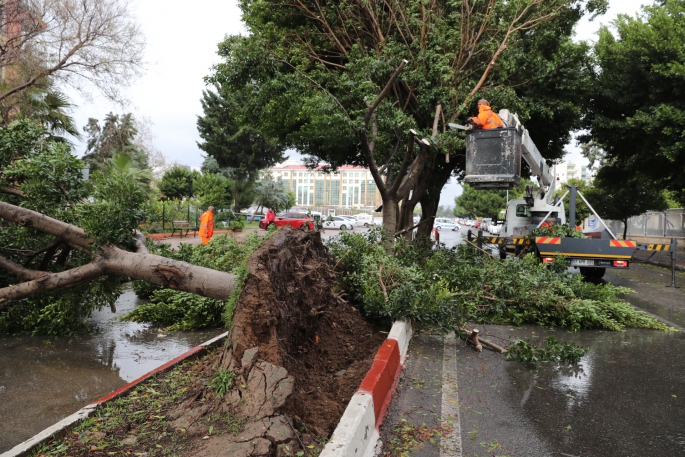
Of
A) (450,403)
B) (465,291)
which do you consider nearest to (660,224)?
(465,291)

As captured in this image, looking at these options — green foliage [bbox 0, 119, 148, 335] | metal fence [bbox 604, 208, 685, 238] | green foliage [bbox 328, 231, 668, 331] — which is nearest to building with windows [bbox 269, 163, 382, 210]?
metal fence [bbox 604, 208, 685, 238]

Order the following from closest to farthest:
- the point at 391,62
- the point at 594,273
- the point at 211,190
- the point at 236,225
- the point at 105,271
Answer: the point at 105,271
the point at 391,62
the point at 594,273
the point at 236,225
the point at 211,190

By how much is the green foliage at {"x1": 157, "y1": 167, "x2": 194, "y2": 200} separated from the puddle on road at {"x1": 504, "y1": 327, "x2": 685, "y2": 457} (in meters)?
34.9

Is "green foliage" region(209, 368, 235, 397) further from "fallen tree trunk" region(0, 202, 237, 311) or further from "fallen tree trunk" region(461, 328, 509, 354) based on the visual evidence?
"fallen tree trunk" region(461, 328, 509, 354)

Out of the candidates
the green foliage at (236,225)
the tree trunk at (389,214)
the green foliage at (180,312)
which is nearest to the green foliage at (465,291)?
the green foliage at (180,312)

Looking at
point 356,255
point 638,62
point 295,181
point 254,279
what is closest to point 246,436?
point 254,279

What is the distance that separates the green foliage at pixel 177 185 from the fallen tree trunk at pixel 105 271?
104 feet

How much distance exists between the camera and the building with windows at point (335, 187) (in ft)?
426

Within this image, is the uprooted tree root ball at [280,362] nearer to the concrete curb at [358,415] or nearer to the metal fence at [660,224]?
the concrete curb at [358,415]

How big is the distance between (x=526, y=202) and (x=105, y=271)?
11488 millimetres

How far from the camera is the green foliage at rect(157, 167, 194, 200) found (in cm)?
3688

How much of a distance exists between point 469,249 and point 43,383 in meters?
7.17

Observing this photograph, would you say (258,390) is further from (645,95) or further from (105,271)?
(645,95)

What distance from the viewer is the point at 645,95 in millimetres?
15977
